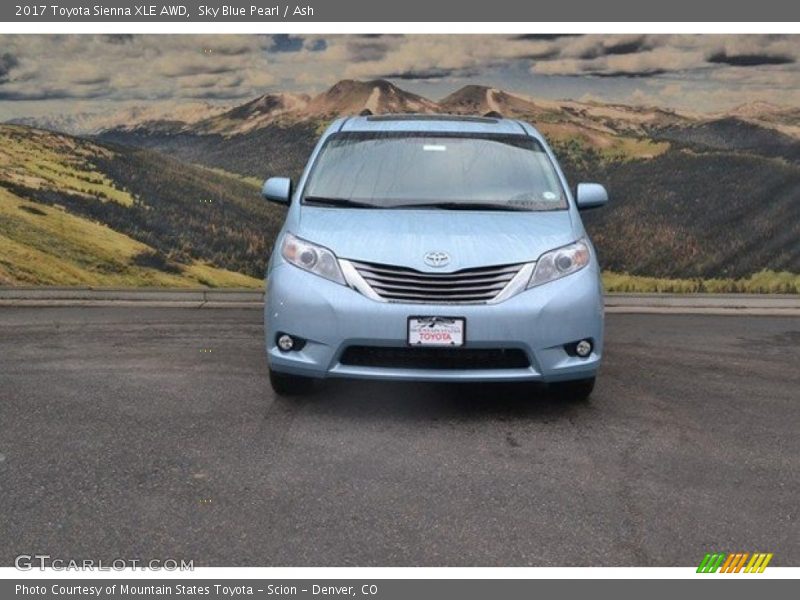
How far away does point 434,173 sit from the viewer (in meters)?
6.21

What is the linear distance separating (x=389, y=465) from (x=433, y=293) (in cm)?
98

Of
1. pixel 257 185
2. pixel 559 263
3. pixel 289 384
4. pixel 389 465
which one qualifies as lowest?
pixel 257 185

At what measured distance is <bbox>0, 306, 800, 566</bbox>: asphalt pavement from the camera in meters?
3.73

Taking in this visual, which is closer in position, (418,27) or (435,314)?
(435,314)

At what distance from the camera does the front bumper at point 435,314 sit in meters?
5.06

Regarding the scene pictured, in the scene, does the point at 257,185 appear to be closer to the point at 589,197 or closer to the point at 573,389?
the point at 589,197

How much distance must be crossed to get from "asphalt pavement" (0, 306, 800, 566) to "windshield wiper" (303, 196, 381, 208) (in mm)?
1176

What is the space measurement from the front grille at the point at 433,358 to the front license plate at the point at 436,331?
0.28 feet

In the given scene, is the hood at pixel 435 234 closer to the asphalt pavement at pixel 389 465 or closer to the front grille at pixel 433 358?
the front grille at pixel 433 358

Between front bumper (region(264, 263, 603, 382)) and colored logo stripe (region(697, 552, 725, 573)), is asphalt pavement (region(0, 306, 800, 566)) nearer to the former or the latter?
colored logo stripe (region(697, 552, 725, 573))

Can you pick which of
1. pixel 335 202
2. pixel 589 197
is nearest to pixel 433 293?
pixel 335 202

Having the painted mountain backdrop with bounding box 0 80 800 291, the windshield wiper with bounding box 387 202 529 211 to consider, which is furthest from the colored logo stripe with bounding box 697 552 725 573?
the painted mountain backdrop with bounding box 0 80 800 291

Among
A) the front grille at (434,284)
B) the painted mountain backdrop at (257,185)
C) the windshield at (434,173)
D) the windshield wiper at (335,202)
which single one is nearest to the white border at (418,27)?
the painted mountain backdrop at (257,185)

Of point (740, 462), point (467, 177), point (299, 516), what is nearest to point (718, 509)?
point (740, 462)
